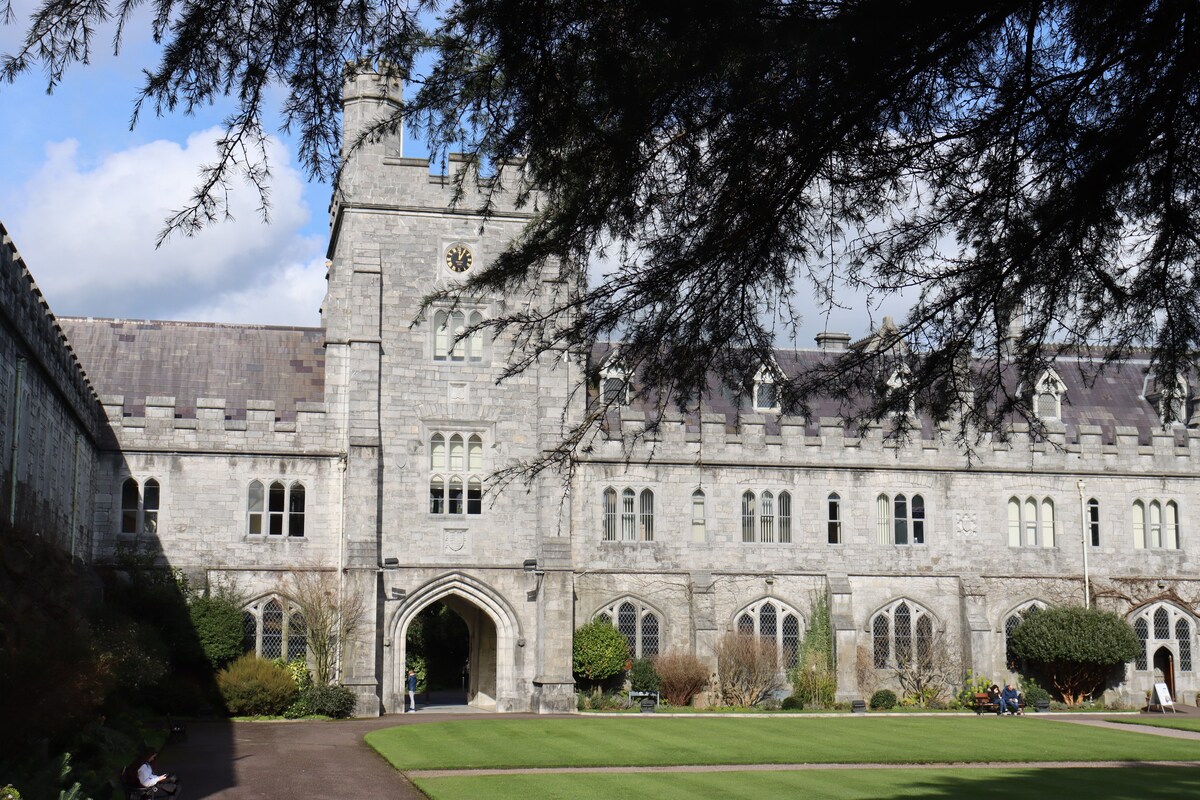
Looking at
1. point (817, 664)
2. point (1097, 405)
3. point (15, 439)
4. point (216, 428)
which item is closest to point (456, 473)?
point (216, 428)

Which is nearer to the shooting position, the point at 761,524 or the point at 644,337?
the point at 644,337

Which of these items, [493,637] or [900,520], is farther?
[900,520]

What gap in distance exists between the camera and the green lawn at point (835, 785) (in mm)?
17719

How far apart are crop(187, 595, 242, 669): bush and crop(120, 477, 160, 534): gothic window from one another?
2.16 m

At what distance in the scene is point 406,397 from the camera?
32625mm

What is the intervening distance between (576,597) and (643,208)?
25701 millimetres

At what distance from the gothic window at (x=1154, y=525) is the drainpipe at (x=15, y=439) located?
27617mm

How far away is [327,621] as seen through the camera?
30938mm

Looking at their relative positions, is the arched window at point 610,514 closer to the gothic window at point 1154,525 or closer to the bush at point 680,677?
the bush at point 680,677

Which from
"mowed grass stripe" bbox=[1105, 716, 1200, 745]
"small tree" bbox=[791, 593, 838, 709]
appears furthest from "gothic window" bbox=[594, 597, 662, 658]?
"mowed grass stripe" bbox=[1105, 716, 1200, 745]

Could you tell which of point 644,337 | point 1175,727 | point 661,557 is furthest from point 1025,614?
point 644,337

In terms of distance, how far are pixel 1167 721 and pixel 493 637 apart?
48.6 feet

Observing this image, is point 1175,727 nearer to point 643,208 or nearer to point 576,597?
point 576,597

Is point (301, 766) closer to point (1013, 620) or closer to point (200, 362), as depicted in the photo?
point (200, 362)
